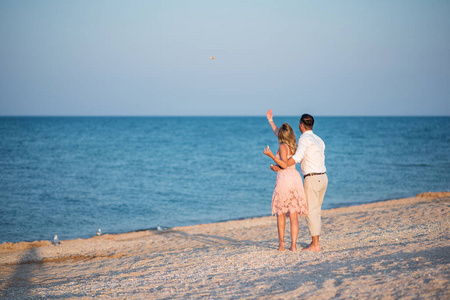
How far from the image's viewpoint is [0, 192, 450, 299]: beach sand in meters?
4.58

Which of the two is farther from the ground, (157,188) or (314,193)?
(314,193)

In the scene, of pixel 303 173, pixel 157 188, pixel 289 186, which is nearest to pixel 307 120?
pixel 303 173

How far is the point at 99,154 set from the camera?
36.1 metres

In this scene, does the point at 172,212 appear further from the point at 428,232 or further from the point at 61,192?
the point at 428,232

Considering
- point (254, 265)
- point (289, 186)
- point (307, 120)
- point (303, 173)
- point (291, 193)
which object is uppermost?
point (307, 120)

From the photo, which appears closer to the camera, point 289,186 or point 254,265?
point 254,265

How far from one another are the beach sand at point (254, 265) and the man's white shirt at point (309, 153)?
1.42 meters

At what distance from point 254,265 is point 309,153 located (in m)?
1.93

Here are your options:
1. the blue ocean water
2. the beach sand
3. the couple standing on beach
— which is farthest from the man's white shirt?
the blue ocean water

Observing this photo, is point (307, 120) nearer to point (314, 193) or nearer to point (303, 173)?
point (303, 173)

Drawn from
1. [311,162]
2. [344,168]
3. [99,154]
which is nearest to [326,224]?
[311,162]

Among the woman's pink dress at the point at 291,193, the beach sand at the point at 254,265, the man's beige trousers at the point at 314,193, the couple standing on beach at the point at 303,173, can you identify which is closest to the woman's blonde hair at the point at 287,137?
the couple standing on beach at the point at 303,173

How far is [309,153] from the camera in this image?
5.91 metres

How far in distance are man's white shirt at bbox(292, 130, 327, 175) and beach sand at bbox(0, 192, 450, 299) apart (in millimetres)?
1418
